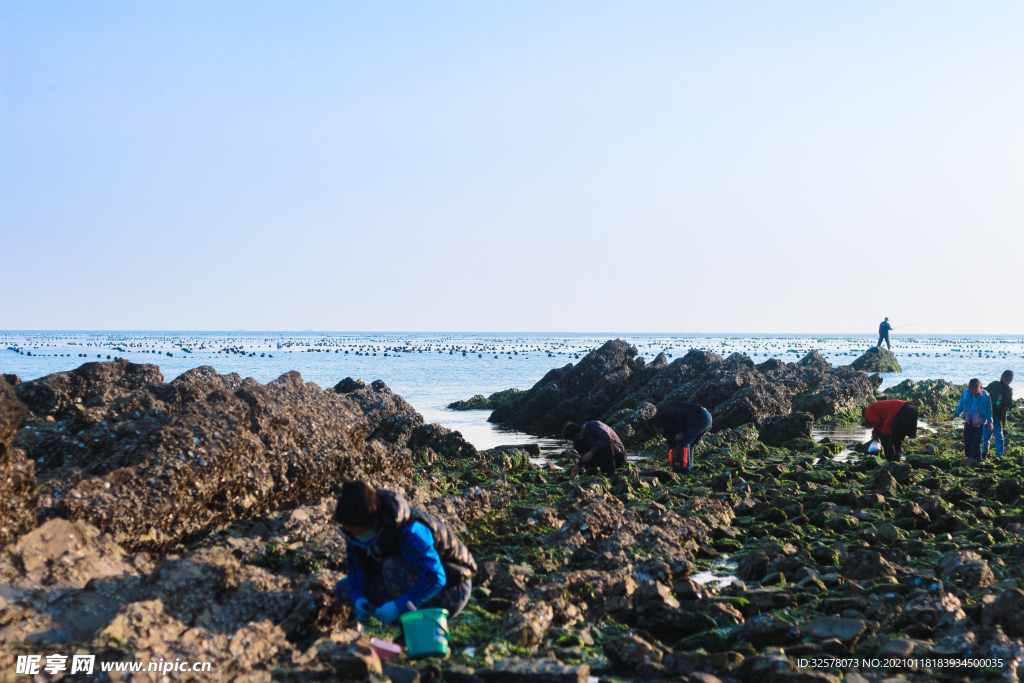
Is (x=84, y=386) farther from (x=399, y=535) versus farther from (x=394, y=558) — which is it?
(x=399, y=535)

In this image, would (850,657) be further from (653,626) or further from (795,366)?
(795,366)

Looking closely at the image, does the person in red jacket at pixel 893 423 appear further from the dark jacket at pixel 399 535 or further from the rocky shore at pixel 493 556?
the dark jacket at pixel 399 535

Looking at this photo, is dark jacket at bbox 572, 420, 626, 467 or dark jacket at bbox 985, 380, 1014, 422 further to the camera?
dark jacket at bbox 985, 380, 1014, 422

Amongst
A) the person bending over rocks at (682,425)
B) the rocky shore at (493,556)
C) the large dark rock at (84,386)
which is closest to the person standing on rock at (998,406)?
the rocky shore at (493,556)

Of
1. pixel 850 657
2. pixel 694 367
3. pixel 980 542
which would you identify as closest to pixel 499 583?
pixel 850 657

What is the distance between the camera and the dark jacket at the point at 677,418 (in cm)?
1372

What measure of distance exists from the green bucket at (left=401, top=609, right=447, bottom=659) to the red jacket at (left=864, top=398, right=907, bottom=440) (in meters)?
11.3

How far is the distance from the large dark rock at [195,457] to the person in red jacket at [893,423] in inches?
→ 348

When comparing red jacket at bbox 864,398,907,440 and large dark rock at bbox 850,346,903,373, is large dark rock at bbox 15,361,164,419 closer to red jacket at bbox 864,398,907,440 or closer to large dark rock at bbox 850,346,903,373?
red jacket at bbox 864,398,907,440

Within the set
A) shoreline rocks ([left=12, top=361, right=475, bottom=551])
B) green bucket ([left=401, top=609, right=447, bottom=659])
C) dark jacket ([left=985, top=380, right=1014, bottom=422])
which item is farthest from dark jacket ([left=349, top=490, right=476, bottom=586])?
dark jacket ([left=985, top=380, right=1014, bottom=422])

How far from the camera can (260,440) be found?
8984mm

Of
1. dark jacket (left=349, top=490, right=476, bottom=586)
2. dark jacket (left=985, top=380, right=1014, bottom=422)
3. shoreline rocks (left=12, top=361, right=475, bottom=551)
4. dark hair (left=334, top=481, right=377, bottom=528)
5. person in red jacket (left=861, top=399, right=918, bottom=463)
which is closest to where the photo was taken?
dark hair (left=334, top=481, right=377, bottom=528)

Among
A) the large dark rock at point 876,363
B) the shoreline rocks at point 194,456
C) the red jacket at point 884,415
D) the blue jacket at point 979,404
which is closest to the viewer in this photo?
the shoreline rocks at point 194,456

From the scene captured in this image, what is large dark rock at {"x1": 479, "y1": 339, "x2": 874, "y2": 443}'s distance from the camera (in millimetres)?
20234
